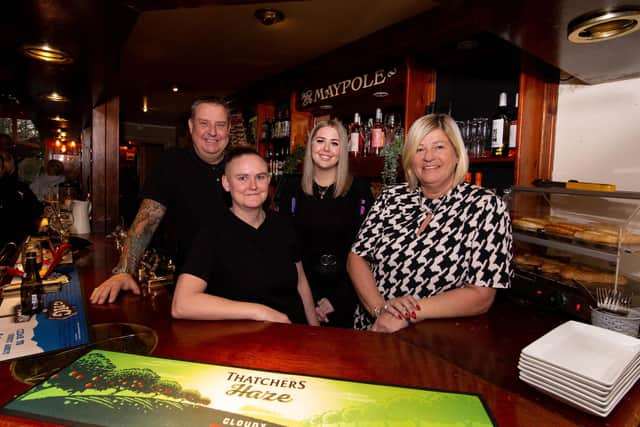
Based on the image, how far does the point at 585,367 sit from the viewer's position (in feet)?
2.95

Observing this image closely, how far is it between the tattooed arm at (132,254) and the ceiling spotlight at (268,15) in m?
1.72

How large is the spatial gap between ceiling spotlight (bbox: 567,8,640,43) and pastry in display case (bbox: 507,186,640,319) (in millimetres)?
615

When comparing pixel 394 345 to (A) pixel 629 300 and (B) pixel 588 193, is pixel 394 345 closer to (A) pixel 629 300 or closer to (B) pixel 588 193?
(A) pixel 629 300

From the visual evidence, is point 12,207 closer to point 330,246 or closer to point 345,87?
point 330,246

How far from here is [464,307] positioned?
1.47 metres

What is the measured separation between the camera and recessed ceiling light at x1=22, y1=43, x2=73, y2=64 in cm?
221

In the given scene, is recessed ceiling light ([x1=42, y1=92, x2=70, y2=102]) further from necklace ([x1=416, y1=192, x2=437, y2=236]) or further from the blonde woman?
necklace ([x1=416, y1=192, x2=437, y2=236])

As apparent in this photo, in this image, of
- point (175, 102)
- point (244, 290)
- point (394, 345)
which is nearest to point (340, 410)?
point (394, 345)

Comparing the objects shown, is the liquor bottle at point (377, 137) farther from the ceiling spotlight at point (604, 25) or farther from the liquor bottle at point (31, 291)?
the liquor bottle at point (31, 291)

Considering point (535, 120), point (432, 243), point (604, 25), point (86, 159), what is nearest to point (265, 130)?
point (86, 159)

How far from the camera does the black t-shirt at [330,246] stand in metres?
2.18

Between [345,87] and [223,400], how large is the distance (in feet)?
11.3

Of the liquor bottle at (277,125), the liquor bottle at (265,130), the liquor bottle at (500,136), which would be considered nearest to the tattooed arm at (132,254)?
the liquor bottle at (500,136)

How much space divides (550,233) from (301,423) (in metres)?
1.51
